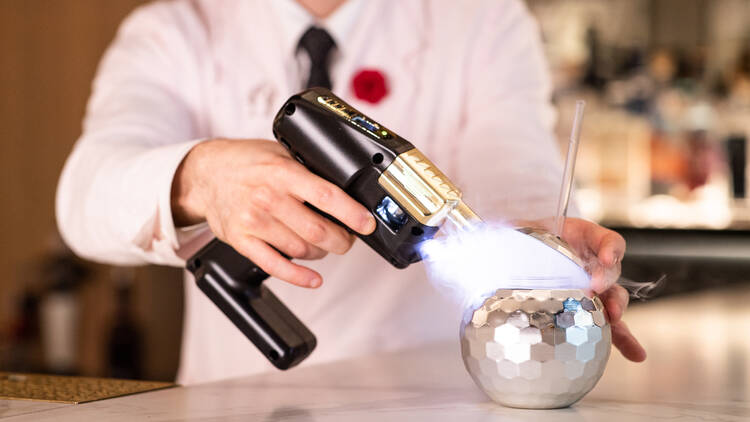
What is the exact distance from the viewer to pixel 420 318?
1.37 metres

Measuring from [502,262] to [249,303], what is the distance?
0.96 ft

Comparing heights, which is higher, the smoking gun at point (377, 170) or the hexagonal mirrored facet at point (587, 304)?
the smoking gun at point (377, 170)

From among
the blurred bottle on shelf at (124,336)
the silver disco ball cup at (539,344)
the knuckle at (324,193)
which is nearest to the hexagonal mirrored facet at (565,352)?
the silver disco ball cup at (539,344)

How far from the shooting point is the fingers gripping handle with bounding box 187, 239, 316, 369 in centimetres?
86

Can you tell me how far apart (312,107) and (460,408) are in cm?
27

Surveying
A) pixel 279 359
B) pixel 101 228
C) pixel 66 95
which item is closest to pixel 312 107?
pixel 279 359

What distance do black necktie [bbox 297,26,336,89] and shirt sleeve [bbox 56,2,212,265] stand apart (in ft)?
0.58

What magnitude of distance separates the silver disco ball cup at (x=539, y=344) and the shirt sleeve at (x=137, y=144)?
38cm

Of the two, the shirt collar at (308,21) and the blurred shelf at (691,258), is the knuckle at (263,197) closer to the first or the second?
the shirt collar at (308,21)

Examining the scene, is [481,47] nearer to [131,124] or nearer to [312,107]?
[131,124]

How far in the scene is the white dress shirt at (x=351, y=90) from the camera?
132 cm

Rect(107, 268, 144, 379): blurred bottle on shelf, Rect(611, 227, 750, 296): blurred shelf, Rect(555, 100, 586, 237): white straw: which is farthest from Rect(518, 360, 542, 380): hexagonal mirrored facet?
Rect(107, 268, 144, 379): blurred bottle on shelf

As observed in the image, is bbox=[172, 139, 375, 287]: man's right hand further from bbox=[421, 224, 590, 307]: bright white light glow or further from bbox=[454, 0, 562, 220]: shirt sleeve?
bbox=[454, 0, 562, 220]: shirt sleeve

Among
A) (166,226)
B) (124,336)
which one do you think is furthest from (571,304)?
(124,336)
